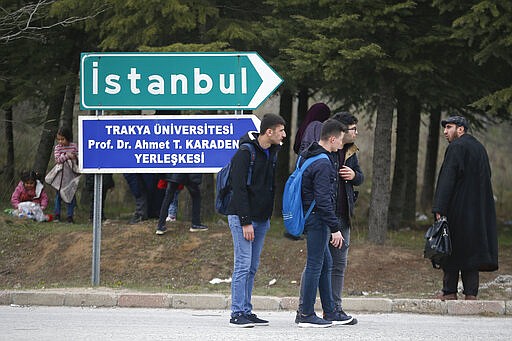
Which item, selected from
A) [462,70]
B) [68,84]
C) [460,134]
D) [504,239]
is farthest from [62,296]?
[504,239]

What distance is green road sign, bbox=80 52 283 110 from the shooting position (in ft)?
41.9

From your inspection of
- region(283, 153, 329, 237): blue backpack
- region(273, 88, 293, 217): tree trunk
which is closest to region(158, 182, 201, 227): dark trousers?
region(283, 153, 329, 237): blue backpack

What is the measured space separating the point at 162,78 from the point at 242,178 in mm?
4202

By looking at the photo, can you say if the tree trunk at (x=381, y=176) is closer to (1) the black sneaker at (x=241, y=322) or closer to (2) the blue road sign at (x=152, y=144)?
(2) the blue road sign at (x=152, y=144)

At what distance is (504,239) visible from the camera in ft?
70.6

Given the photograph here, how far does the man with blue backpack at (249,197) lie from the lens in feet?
29.9

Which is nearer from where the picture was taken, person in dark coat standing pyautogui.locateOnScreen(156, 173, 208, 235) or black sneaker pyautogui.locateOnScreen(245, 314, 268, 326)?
black sneaker pyautogui.locateOnScreen(245, 314, 268, 326)

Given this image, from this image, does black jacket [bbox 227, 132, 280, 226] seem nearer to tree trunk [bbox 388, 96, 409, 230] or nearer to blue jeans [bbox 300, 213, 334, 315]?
blue jeans [bbox 300, 213, 334, 315]

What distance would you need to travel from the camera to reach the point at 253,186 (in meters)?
9.24

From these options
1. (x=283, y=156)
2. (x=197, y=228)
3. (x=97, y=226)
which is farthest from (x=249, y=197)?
(x=283, y=156)

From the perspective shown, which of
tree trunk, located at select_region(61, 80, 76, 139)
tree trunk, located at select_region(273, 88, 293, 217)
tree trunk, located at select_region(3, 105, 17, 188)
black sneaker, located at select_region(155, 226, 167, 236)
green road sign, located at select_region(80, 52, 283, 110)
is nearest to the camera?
green road sign, located at select_region(80, 52, 283, 110)

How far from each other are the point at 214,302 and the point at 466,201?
3162 millimetres

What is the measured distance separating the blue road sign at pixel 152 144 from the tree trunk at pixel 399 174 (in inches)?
383

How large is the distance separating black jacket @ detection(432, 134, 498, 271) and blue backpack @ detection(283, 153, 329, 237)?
2.49m
